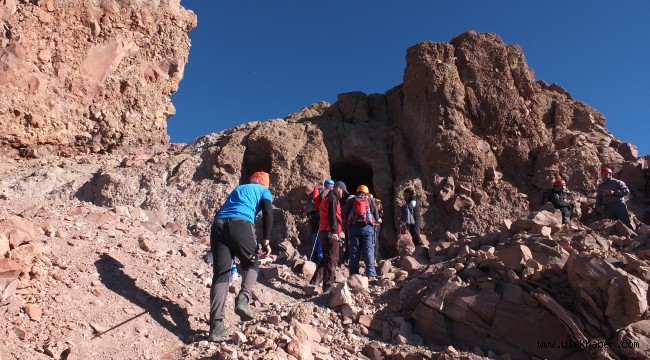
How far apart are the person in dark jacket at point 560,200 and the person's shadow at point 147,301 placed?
728 cm

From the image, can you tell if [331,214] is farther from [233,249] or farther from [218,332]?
[218,332]

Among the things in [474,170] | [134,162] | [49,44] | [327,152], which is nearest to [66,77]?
[49,44]

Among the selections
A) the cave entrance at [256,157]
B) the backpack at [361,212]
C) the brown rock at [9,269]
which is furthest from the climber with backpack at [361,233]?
the cave entrance at [256,157]

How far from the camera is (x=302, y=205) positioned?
10.7m

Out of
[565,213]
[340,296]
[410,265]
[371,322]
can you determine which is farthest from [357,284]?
[565,213]

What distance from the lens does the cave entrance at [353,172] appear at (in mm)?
12461

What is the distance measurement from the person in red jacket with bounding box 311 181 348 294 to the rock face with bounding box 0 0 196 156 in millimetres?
7707

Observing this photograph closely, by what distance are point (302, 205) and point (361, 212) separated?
3392mm

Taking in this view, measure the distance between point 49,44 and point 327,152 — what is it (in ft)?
25.1

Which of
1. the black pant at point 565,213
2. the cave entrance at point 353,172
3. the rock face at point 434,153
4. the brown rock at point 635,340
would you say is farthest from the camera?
the cave entrance at point 353,172

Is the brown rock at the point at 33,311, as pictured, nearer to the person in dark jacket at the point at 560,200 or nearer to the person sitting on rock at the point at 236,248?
the person sitting on rock at the point at 236,248

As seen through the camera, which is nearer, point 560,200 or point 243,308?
point 243,308

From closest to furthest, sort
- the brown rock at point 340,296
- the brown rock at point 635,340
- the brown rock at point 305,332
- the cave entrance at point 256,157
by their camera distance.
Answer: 1. the brown rock at point 635,340
2. the brown rock at point 305,332
3. the brown rock at point 340,296
4. the cave entrance at point 256,157

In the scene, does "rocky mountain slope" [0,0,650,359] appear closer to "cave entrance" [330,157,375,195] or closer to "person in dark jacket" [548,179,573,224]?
"cave entrance" [330,157,375,195]
